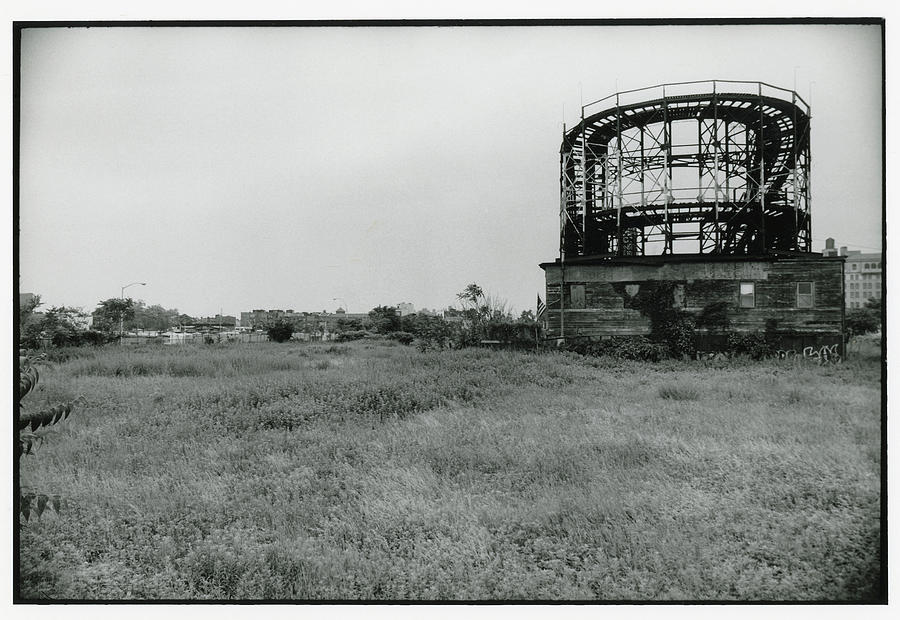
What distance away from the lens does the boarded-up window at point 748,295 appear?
1186cm

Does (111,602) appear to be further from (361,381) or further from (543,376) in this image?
(543,376)

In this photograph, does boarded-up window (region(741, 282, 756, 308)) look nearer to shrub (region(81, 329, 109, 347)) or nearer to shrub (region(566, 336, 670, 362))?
shrub (region(566, 336, 670, 362))

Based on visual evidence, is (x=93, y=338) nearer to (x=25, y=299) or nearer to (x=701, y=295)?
(x=25, y=299)

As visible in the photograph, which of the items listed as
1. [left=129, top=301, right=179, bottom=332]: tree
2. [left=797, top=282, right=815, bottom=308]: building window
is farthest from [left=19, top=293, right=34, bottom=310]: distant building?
[left=797, top=282, right=815, bottom=308]: building window

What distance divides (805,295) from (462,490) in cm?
1064

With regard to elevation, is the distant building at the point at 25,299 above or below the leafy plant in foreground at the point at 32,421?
above

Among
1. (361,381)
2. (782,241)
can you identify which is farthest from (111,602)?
(782,241)

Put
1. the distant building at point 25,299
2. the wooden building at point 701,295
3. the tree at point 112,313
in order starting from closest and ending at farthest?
the distant building at point 25,299, the tree at point 112,313, the wooden building at point 701,295

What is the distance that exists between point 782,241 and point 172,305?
16.4 m

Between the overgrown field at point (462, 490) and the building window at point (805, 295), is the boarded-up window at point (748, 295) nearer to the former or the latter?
the building window at point (805, 295)

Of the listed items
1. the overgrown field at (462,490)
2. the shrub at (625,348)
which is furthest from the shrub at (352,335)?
the shrub at (625,348)

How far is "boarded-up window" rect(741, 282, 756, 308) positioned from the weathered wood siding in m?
0.08

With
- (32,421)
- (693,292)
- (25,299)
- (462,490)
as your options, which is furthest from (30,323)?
(693,292)

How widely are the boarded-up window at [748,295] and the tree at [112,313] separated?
1417 centimetres
